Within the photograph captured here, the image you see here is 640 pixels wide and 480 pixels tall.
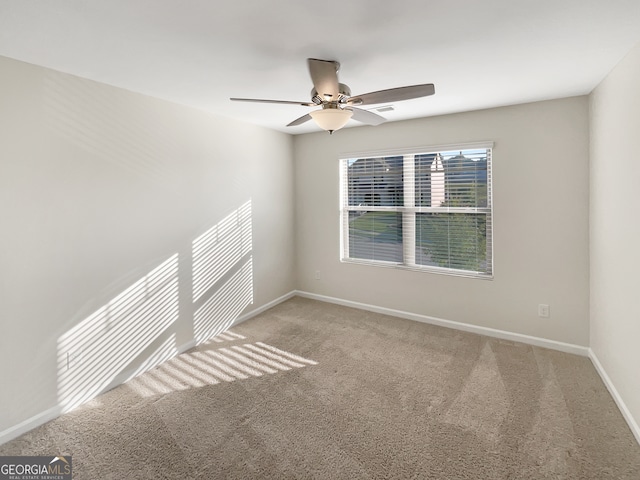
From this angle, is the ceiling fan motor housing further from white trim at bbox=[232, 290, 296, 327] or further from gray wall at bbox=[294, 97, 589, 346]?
white trim at bbox=[232, 290, 296, 327]

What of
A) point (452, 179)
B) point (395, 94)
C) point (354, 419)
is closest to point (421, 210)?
point (452, 179)

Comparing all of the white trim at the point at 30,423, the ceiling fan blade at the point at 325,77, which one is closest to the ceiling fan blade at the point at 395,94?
the ceiling fan blade at the point at 325,77

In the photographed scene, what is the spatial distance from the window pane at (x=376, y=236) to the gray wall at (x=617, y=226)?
190 cm

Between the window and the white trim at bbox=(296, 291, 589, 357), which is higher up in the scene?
the window

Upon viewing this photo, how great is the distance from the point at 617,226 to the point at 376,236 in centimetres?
239

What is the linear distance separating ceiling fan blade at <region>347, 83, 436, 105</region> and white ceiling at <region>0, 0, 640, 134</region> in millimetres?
261

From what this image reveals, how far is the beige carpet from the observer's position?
1829 mm

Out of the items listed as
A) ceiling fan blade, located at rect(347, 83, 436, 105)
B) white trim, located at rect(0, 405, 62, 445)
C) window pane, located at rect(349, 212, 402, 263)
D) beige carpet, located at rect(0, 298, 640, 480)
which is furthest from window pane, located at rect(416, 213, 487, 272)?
white trim, located at rect(0, 405, 62, 445)

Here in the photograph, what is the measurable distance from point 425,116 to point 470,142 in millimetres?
577

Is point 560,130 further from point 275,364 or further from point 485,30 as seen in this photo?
point 275,364

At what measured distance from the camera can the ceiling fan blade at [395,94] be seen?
74.7 inches

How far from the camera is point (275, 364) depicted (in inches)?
117

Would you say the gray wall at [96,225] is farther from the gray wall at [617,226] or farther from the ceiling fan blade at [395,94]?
the gray wall at [617,226]

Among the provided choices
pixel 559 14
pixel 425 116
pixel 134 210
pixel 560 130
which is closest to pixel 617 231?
pixel 560 130
